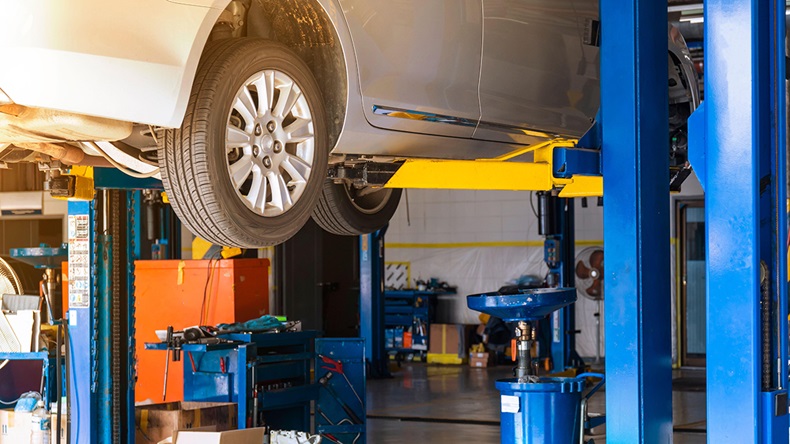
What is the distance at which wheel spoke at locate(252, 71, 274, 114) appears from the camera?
3.51m

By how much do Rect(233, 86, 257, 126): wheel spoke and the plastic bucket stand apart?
201cm

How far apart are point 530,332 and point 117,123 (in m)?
2.40

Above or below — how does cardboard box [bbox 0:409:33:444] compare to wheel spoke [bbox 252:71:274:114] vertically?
below

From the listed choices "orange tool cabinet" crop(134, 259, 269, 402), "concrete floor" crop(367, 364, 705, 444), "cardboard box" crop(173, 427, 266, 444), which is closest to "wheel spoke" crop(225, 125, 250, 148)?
"cardboard box" crop(173, 427, 266, 444)

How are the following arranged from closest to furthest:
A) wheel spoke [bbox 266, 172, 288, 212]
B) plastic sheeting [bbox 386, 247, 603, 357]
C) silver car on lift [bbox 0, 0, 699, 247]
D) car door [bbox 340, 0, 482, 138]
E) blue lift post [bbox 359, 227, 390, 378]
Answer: silver car on lift [bbox 0, 0, 699, 247]
wheel spoke [bbox 266, 172, 288, 212]
car door [bbox 340, 0, 482, 138]
blue lift post [bbox 359, 227, 390, 378]
plastic sheeting [bbox 386, 247, 603, 357]

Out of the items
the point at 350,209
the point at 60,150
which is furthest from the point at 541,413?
the point at 60,150

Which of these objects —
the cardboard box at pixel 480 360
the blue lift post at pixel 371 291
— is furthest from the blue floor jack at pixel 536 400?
the cardboard box at pixel 480 360

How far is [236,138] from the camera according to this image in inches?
136

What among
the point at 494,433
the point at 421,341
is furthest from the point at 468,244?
the point at 494,433

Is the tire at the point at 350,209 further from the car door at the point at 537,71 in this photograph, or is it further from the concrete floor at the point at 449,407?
the concrete floor at the point at 449,407

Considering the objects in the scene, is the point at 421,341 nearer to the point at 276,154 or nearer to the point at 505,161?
the point at 505,161

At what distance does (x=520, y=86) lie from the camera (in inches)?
178

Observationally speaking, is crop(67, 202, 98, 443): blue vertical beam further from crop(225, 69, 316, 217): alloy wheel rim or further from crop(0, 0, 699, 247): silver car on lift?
crop(225, 69, 316, 217): alloy wheel rim

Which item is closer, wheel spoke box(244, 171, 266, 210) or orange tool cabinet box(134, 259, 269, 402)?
wheel spoke box(244, 171, 266, 210)
